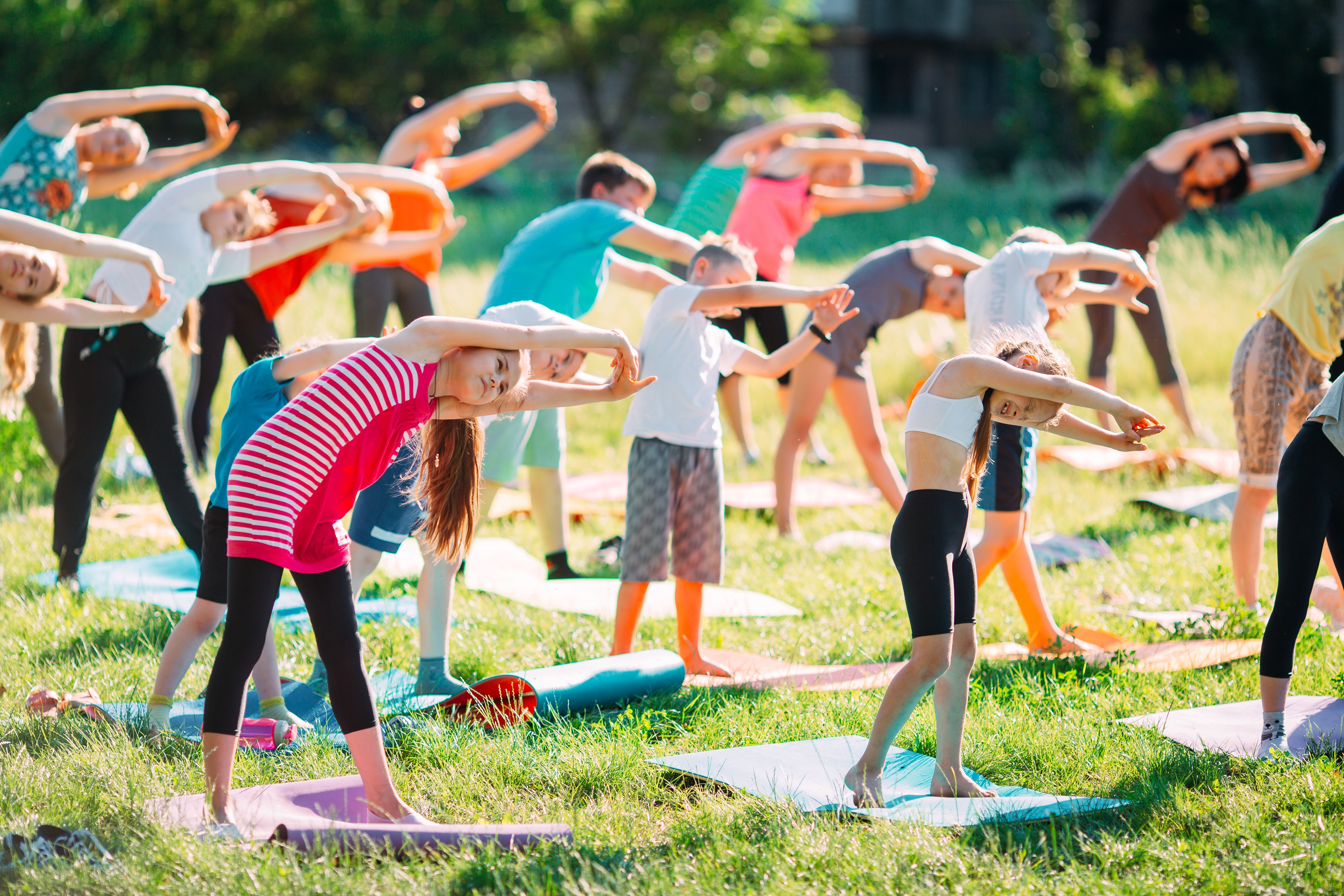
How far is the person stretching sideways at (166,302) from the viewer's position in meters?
5.08

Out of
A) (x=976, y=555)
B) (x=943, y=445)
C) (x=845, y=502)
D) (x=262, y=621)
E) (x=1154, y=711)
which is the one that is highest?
(x=943, y=445)

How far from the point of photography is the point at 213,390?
7.05m

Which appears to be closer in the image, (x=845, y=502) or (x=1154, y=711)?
(x=1154, y=711)

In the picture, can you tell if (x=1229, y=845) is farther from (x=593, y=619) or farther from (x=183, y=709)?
(x=183, y=709)

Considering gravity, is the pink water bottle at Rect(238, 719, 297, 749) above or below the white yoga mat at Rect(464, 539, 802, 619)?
above

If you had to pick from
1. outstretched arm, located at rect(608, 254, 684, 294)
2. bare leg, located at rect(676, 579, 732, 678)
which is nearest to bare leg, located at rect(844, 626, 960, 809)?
bare leg, located at rect(676, 579, 732, 678)

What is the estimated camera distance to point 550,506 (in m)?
5.90

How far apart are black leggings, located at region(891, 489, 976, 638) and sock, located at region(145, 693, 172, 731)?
7.53ft

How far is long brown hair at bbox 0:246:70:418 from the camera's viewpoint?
518cm

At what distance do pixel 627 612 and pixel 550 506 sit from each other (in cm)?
132

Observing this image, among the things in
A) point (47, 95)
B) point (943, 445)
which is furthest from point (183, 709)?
point (47, 95)

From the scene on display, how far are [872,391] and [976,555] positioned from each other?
6.70ft

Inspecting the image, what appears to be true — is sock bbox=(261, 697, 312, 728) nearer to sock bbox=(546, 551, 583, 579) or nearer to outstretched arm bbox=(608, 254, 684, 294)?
sock bbox=(546, 551, 583, 579)

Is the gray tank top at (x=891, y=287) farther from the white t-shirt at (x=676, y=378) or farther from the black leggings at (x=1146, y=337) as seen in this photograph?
the black leggings at (x=1146, y=337)
